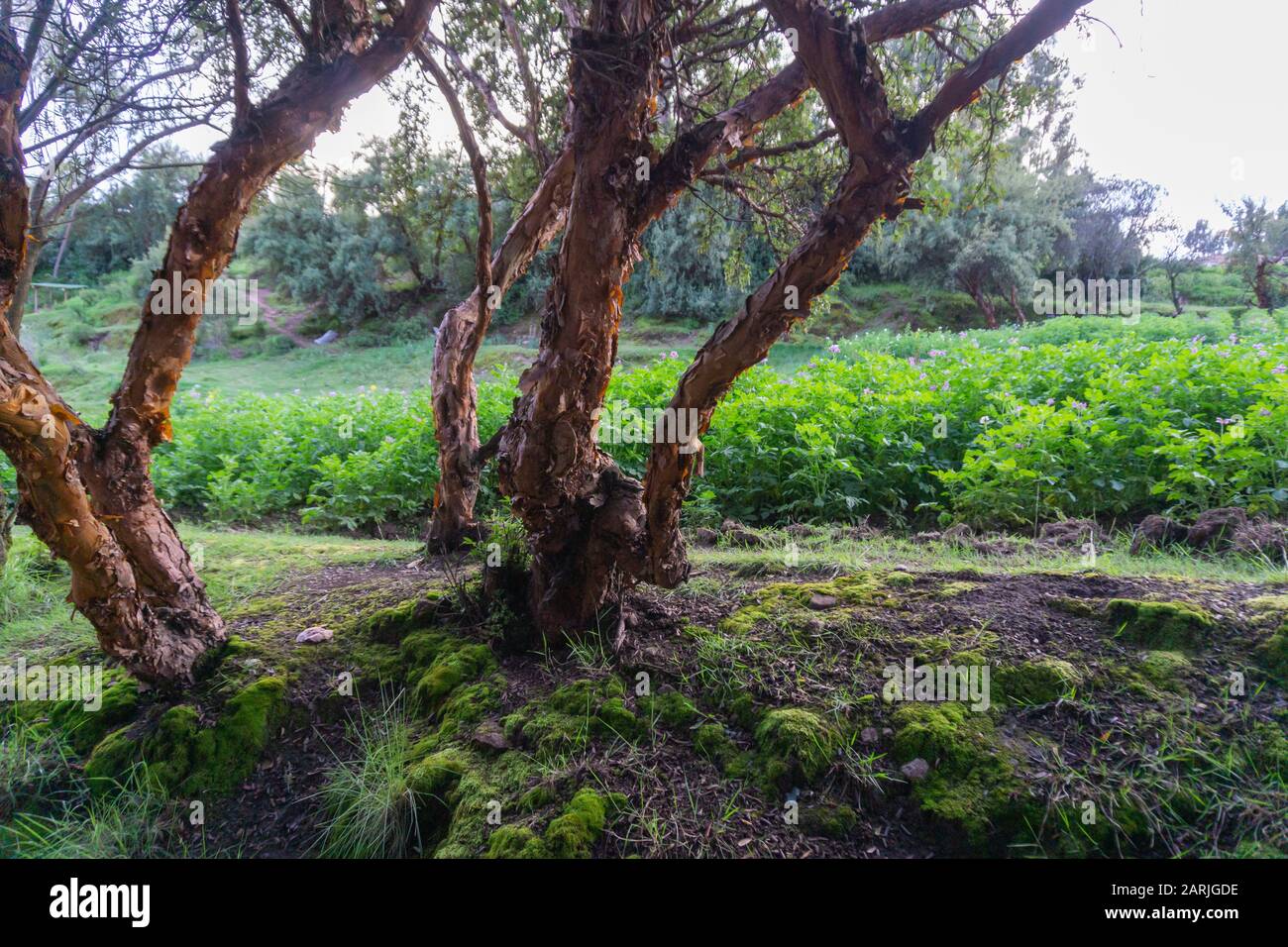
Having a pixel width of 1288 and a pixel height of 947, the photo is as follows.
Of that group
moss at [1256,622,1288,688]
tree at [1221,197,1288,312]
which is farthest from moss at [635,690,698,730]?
tree at [1221,197,1288,312]

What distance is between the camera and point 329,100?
2957 mm

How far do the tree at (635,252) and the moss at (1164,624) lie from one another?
73.8 inches

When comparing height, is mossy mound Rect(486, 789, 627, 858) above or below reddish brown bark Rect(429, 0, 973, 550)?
below

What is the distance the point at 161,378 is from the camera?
2889 mm

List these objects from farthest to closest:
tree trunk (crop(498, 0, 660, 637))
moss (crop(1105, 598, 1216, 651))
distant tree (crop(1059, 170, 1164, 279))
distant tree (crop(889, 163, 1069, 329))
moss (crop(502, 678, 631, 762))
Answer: distant tree (crop(1059, 170, 1164, 279)) < distant tree (crop(889, 163, 1069, 329)) < moss (crop(1105, 598, 1216, 651)) < moss (crop(502, 678, 631, 762)) < tree trunk (crop(498, 0, 660, 637))

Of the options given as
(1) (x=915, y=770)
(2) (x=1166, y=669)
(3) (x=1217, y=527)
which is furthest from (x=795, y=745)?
(3) (x=1217, y=527)

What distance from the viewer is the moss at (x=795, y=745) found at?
2381 millimetres

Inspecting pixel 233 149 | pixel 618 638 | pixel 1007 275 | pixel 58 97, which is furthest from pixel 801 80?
pixel 1007 275

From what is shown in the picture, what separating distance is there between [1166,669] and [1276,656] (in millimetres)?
380

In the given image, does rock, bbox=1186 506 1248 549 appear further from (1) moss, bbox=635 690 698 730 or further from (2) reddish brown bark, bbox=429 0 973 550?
(1) moss, bbox=635 690 698 730

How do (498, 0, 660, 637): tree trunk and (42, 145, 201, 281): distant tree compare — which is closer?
(498, 0, 660, 637): tree trunk

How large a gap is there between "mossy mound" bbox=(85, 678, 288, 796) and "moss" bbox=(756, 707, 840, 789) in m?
2.04

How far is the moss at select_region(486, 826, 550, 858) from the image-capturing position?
84.0 inches

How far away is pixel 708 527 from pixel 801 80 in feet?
10.3
